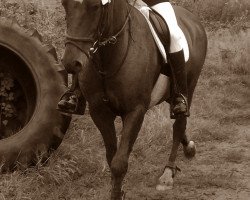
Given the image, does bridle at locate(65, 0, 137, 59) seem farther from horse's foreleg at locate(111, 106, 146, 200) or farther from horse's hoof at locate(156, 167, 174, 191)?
horse's hoof at locate(156, 167, 174, 191)

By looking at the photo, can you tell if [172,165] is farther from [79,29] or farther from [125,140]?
[79,29]

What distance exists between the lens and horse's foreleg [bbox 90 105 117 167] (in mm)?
5402

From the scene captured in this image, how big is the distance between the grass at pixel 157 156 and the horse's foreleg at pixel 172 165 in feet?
0.35

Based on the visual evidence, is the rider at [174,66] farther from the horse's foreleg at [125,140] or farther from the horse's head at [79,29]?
the horse's head at [79,29]

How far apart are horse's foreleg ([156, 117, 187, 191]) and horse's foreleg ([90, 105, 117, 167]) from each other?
3.06 feet

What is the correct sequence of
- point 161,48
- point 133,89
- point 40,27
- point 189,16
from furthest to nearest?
point 40,27
point 189,16
point 161,48
point 133,89

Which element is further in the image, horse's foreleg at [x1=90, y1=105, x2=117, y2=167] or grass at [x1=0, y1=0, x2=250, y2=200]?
grass at [x1=0, y1=0, x2=250, y2=200]

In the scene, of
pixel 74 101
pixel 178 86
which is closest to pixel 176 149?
pixel 178 86

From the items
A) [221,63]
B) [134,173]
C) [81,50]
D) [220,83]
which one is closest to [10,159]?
[134,173]

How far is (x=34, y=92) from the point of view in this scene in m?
7.11

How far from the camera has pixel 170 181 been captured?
21.1 feet

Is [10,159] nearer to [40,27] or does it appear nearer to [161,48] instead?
[161,48]

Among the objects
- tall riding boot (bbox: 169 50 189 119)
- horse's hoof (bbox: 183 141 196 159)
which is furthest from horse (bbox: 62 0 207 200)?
horse's hoof (bbox: 183 141 196 159)

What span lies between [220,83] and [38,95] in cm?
480
